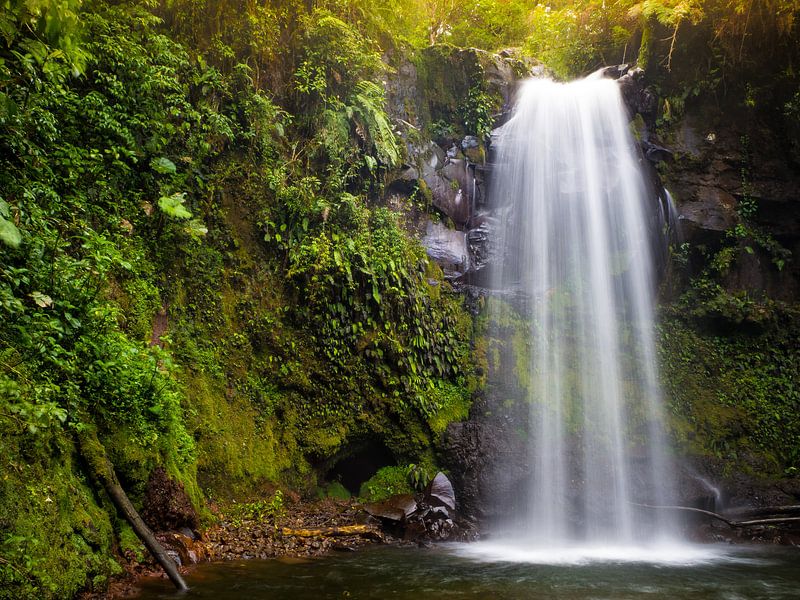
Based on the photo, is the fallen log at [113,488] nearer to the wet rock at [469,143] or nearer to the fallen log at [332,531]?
the fallen log at [332,531]

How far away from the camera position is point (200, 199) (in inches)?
Result: 355

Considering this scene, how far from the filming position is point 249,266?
367 inches

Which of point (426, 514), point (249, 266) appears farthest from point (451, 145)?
point (426, 514)

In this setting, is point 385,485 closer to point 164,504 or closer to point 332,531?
point 332,531

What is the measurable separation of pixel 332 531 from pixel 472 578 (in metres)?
2.29

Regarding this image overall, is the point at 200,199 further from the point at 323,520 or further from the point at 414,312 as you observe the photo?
the point at 323,520

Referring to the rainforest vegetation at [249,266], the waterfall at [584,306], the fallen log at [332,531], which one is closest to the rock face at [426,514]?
the fallen log at [332,531]

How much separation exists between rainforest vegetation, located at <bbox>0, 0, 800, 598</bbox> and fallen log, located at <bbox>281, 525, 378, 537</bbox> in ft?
3.29

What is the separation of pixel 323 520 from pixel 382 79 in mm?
10693

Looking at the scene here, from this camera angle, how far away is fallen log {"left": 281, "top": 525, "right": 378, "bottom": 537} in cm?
714

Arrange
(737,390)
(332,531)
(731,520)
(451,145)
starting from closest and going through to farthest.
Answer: (332,531) < (731,520) < (737,390) < (451,145)

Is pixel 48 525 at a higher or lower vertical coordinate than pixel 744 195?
lower

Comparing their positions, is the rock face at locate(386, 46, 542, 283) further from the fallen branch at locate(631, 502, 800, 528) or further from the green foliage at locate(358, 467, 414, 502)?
the fallen branch at locate(631, 502, 800, 528)

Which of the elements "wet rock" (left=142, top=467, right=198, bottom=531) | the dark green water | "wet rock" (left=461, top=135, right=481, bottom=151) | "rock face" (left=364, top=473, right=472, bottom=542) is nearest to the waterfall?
"wet rock" (left=461, top=135, right=481, bottom=151)
